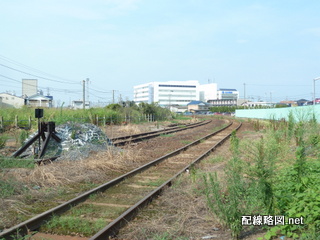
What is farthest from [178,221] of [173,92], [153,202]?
[173,92]

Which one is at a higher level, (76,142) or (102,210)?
(76,142)

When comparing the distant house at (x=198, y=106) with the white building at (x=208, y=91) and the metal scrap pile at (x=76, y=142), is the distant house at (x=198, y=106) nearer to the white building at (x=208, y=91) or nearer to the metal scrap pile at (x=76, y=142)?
the white building at (x=208, y=91)

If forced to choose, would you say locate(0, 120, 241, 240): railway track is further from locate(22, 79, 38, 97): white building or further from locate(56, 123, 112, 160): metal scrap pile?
locate(22, 79, 38, 97): white building

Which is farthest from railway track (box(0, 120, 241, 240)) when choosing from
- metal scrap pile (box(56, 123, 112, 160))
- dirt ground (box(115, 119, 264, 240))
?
metal scrap pile (box(56, 123, 112, 160))

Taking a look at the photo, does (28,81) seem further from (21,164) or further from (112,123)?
(21,164)

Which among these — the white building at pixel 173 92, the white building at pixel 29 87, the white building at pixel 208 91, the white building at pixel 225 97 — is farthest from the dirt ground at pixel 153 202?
the white building at pixel 208 91

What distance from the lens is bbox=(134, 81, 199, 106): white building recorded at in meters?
152

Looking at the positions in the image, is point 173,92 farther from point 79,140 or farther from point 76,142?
point 76,142

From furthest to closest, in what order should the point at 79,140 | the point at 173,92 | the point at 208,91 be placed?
1. the point at 208,91
2. the point at 173,92
3. the point at 79,140

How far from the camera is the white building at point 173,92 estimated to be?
152 meters

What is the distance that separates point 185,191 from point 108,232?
271 centimetres

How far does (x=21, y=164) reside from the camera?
10.4 m

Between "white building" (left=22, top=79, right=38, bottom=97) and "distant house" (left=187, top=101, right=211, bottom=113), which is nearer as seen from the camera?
"white building" (left=22, top=79, right=38, bottom=97)

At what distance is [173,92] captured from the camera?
154625mm
